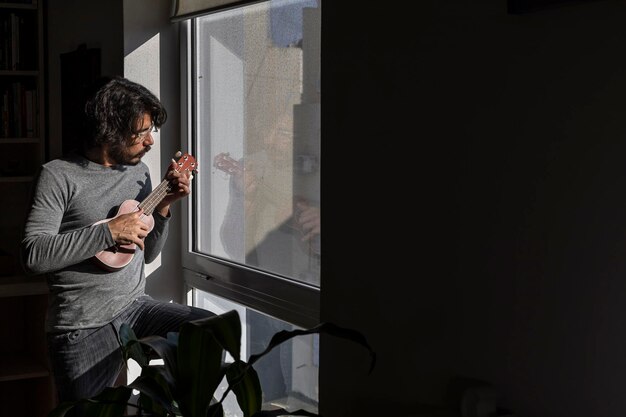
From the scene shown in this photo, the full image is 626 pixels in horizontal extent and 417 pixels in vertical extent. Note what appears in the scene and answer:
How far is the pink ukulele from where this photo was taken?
2.61m

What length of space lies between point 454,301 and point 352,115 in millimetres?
512

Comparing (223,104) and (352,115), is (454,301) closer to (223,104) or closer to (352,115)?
(352,115)

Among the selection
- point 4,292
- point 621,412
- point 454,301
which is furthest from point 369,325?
point 4,292

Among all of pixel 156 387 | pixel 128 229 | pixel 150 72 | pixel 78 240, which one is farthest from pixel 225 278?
pixel 156 387

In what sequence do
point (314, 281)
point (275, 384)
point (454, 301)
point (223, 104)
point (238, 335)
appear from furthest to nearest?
point (223, 104) → point (275, 384) → point (314, 281) → point (454, 301) → point (238, 335)

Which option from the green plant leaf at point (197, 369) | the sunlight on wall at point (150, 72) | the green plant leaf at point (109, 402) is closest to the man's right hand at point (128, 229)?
the sunlight on wall at point (150, 72)

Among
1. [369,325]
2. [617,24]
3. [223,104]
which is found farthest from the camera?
[223,104]

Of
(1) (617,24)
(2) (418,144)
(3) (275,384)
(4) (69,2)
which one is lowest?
(3) (275,384)

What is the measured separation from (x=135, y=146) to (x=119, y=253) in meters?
0.33

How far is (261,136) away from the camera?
2717mm

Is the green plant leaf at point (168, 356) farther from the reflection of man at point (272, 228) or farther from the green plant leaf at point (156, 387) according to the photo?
the reflection of man at point (272, 228)

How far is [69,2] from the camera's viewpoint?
3.97 meters

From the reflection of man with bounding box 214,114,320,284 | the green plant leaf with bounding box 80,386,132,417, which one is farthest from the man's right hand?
the green plant leaf with bounding box 80,386,132,417

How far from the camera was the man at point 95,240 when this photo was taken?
8.18 ft
